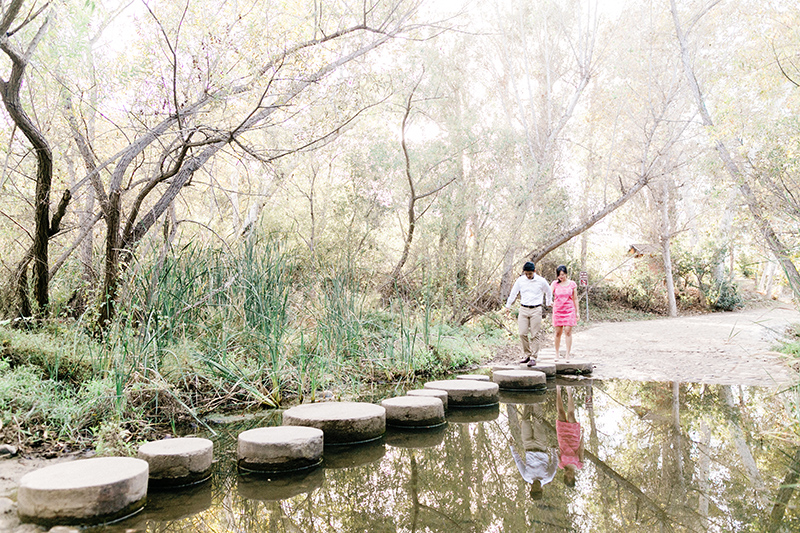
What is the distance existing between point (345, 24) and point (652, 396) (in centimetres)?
570

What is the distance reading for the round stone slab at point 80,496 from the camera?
7.41 feet

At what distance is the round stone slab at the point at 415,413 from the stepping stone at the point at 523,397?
3.57 feet

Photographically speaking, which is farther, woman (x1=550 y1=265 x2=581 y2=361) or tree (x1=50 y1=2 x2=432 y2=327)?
woman (x1=550 y1=265 x2=581 y2=361)

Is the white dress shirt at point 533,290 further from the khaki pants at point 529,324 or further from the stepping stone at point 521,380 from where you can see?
the stepping stone at point 521,380

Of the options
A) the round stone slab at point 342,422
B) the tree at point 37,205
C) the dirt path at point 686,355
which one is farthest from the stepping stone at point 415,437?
the tree at point 37,205

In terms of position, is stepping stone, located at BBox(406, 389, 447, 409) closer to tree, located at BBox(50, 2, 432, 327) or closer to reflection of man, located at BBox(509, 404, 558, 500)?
reflection of man, located at BBox(509, 404, 558, 500)

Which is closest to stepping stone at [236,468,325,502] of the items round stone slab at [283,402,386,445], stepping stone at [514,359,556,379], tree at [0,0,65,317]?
round stone slab at [283,402,386,445]

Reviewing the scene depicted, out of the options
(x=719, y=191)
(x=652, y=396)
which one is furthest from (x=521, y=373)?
(x=719, y=191)

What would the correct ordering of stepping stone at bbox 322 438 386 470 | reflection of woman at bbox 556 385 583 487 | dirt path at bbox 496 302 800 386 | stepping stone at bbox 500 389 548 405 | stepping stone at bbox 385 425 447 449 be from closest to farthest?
reflection of woman at bbox 556 385 583 487 → stepping stone at bbox 322 438 386 470 → stepping stone at bbox 385 425 447 449 → stepping stone at bbox 500 389 548 405 → dirt path at bbox 496 302 800 386

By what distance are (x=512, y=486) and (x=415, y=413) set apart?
1.45 m

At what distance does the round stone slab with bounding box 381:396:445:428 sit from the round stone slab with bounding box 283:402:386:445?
253 millimetres

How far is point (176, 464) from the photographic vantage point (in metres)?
2.81

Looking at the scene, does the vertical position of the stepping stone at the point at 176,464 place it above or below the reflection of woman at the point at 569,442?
above

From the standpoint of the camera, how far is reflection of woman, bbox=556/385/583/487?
2918 mm
